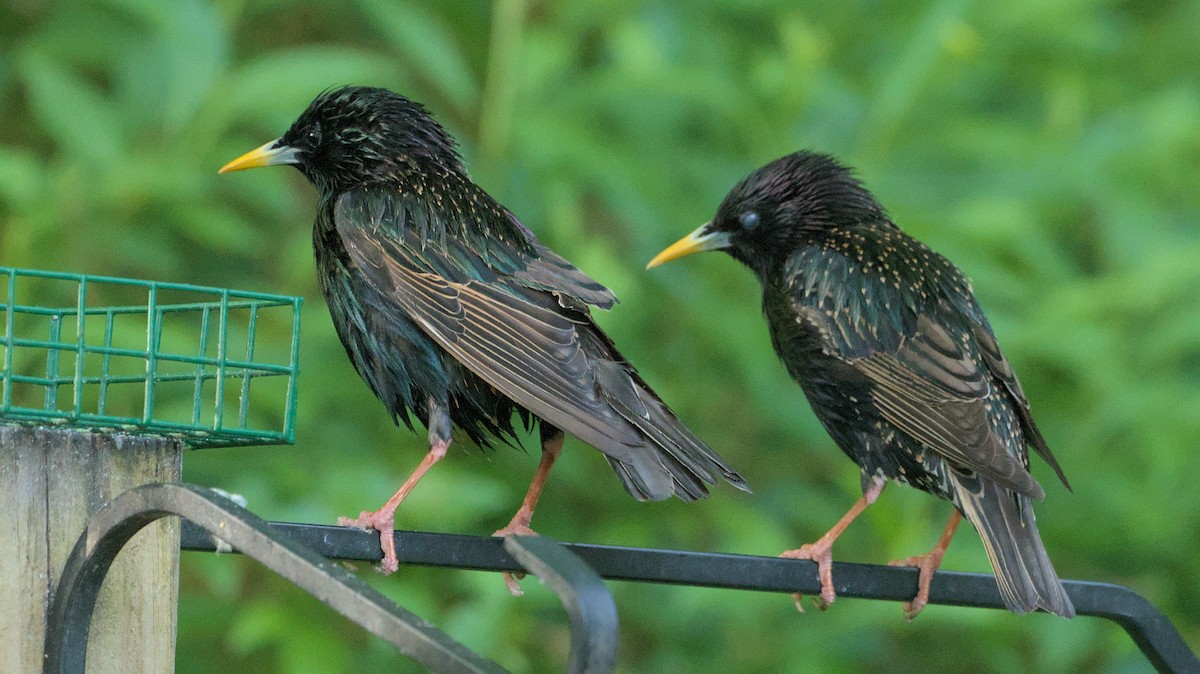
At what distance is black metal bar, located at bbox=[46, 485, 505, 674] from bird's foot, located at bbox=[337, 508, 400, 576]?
0.70 meters

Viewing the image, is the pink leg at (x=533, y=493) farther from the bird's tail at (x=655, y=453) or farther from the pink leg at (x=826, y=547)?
the pink leg at (x=826, y=547)

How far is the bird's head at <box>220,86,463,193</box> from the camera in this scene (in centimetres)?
399

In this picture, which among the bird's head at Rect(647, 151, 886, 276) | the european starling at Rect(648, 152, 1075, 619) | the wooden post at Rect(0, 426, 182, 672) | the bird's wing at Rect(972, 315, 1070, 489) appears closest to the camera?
the wooden post at Rect(0, 426, 182, 672)

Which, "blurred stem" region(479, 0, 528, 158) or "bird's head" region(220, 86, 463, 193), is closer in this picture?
"bird's head" region(220, 86, 463, 193)

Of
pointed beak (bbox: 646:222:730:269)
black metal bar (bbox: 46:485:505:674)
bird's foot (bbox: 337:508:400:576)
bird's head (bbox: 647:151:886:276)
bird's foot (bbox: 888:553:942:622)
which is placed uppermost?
bird's head (bbox: 647:151:886:276)

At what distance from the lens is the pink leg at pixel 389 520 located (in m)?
2.97

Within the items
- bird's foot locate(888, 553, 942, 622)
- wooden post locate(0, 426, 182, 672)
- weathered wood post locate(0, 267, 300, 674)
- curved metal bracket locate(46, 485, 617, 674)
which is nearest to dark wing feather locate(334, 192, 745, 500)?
bird's foot locate(888, 553, 942, 622)

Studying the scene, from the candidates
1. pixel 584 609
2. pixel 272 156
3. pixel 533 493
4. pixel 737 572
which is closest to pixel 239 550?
pixel 584 609

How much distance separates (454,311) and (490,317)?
0.08 metres

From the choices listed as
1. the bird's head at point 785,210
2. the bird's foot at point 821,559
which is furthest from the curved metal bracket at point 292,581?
the bird's head at point 785,210

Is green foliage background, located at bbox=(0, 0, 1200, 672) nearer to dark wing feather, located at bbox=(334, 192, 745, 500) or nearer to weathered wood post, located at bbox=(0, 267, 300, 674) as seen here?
dark wing feather, located at bbox=(334, 192, 745, 500)

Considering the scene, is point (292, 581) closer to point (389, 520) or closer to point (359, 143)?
point (389, 520)

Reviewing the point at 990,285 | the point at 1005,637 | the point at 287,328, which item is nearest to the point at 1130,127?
the point at 990,285

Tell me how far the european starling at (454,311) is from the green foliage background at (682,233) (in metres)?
1.00
